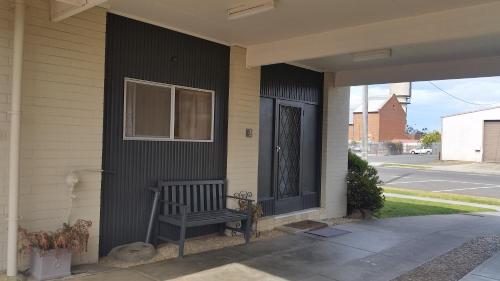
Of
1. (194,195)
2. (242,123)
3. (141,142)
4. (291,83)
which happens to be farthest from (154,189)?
(291,83)

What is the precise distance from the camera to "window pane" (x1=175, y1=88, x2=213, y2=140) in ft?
21.6

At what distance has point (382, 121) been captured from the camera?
5469cm

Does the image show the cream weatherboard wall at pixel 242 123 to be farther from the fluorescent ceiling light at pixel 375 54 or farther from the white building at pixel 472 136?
the white building at pixel 472 136

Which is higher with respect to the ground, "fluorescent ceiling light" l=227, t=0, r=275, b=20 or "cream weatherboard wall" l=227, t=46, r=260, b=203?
"fluorescent ceiling light" l=227, t=0, r=275, b=20

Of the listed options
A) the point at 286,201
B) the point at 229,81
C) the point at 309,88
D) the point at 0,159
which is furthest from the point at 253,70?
the point at 0,159

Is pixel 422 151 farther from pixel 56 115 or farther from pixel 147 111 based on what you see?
pixel 56 115

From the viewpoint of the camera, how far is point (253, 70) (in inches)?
295

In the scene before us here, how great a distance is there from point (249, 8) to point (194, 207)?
3086 mm

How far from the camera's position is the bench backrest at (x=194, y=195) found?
6.30m

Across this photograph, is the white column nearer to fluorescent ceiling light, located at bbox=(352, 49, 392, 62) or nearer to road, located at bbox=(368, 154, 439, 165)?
fluorescent ceiling light, located at bbox=(352, 49, 392, 62)

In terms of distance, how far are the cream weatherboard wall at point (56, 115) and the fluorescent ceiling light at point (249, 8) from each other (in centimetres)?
159

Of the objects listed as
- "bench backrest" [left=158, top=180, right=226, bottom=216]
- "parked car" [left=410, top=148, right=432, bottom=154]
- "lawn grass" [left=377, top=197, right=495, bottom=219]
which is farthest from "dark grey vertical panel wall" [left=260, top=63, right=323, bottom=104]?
"parked car" [left=410, top=148, right=432, bottom=154]

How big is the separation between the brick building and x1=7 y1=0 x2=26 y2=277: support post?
49.3 metres

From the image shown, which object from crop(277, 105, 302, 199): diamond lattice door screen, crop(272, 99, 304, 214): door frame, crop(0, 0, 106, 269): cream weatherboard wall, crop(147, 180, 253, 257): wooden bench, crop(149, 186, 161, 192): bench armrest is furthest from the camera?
crop(277, 105, 302, 199): diamond lattice door screen
